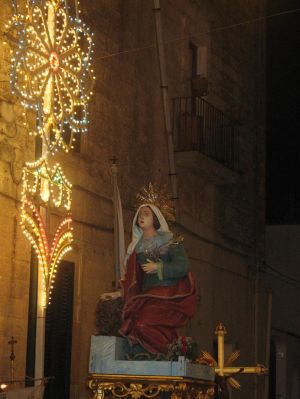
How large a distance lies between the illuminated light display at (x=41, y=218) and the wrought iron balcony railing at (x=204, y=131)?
5.44 meters

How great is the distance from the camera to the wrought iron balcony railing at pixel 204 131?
19078 mm

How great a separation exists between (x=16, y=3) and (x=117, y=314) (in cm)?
421

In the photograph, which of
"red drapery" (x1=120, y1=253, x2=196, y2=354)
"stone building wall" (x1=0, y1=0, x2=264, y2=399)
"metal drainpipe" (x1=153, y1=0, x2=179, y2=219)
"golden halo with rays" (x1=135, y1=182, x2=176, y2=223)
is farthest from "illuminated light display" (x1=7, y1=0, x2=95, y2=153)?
"metal drainpipe" (x1=153, y1=0, x2=179, y2=219)

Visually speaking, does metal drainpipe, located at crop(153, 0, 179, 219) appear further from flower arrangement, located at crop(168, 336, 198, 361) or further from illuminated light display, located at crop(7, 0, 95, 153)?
flower arrangement, located at crop(168, 336, 198, 361)

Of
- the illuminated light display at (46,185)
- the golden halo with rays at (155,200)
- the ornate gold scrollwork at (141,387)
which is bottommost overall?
the ornate gold scrollwork at (141,387)

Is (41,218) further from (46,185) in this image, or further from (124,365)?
(124,365)

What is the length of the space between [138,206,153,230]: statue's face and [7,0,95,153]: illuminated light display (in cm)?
218

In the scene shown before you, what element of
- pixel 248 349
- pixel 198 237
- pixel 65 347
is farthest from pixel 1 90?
pixel 248 349

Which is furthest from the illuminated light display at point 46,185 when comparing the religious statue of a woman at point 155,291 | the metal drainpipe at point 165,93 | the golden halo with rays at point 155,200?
the metal drainpipe at point 165,93

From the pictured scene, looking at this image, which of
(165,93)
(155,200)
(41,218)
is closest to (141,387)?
(155,200)

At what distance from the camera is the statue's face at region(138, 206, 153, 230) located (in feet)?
35.2

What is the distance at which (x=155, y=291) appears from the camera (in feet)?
33.8

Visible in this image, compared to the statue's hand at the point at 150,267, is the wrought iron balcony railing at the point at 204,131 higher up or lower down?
higher up

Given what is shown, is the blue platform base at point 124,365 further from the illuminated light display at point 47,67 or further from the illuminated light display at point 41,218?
the illuminated light display at point 47,67
